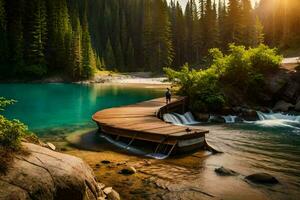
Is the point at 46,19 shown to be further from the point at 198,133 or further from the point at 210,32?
the point at 198,133

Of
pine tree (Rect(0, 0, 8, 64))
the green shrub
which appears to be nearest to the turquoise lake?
the green shrub

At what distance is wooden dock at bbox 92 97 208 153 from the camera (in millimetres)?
16766

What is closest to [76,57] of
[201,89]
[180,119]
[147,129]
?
[201,89]

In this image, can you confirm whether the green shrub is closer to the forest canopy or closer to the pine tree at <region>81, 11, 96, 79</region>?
the forest canopy

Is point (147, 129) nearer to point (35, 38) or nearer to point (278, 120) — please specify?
point (278, 120)

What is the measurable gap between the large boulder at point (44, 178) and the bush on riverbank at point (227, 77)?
21784mm

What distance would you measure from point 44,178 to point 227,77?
28432 millimetres

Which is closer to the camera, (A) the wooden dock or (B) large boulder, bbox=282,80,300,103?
(A) the wooden dock

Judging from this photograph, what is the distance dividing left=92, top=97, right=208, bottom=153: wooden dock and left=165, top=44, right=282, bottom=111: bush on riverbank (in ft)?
18.8

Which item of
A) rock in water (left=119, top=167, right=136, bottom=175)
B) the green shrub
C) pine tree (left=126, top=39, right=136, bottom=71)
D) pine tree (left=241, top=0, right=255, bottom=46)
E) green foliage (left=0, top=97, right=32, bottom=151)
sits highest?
pine tree (left=241, top=0, right=255, bottom=46)

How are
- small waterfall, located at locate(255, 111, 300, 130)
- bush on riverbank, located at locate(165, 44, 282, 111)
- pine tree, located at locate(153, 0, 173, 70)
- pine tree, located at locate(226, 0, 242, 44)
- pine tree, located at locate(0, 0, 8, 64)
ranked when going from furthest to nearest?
1. pine tree, located at locate(153, 0, 173, 70)
2. pine tree, located at locate(226, 0, 242, 44)
3. pine tree, located at locate(0, 0, 8, 64)
4. bush on riverbank, located at locate(165, 44, 282, 111)
5. small waterfall, located at locate(255, 111, 300, 130)

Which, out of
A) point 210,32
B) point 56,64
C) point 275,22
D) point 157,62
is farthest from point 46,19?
point 275,22

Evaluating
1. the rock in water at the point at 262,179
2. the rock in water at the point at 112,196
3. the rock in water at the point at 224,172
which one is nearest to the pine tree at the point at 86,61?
the rock in water at the point at 224,172

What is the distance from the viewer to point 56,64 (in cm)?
7806
